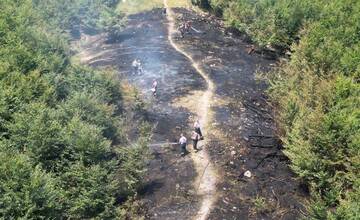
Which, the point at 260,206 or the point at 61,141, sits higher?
the point at 61,141

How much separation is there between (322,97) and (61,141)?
70.7ft

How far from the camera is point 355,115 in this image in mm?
30891

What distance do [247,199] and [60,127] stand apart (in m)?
15.7

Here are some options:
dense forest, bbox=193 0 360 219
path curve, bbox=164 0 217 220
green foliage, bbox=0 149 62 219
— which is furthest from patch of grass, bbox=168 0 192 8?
green foliage, bbox=0 149 62 219

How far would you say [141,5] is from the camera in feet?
306

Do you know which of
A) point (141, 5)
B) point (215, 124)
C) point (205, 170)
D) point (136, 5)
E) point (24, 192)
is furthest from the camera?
point (136, 5)

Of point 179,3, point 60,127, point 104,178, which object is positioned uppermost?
point 60,127

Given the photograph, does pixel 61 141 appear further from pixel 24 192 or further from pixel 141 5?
pixel 141 5

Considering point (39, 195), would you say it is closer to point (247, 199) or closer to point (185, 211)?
point (185, 211)

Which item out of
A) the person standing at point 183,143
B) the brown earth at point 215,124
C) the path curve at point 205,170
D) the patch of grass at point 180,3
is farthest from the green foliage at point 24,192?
the patch of grass at point 180,3

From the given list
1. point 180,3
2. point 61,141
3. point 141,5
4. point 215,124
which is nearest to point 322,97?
point 215,124

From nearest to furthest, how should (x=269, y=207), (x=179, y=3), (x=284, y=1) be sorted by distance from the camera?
1. (x=269, y=207)
2. (x=284, y=1)
3. (x=179, y=3)

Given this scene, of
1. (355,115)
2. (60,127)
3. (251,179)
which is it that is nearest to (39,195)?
(60,127)

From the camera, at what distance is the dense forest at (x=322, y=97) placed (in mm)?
28359
